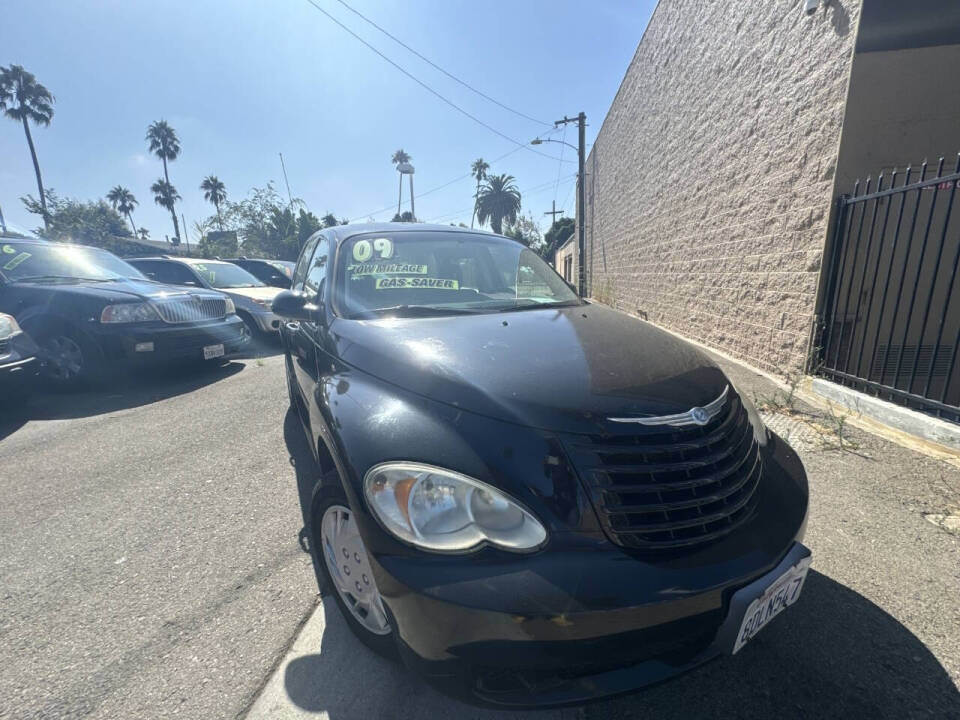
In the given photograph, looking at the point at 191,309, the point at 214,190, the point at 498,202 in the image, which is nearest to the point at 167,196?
the point at 214,190

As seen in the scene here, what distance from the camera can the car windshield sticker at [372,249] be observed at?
2469 mm

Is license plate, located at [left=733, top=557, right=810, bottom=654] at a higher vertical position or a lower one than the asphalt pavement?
higher

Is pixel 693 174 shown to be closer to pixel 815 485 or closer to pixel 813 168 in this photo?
pixel 813 168

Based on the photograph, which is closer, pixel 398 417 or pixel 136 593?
pixel 398 417

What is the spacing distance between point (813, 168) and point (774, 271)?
108 centimetres

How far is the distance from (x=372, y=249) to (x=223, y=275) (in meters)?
7.43

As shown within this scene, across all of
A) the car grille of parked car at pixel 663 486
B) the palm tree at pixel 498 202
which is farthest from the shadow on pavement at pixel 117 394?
the palm tree at pixel 498 202

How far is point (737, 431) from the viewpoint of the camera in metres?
1.56

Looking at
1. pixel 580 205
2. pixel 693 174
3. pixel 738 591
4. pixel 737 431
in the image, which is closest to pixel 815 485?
pixel 737 431

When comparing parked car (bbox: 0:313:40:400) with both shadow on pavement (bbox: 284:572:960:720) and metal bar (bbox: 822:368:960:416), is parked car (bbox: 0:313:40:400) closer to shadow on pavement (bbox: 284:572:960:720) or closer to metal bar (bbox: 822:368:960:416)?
shadow on pavement (bbox: 284:572:960:720)

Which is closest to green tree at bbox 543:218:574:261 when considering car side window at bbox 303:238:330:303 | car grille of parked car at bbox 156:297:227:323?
car grille of parked car at bbox 156:297:227:323

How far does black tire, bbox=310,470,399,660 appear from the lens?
1.45 m

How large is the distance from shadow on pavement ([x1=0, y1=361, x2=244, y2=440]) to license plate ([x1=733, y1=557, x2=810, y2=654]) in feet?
18.1

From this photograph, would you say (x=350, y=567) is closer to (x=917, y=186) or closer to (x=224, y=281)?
(x=917, y=186)
